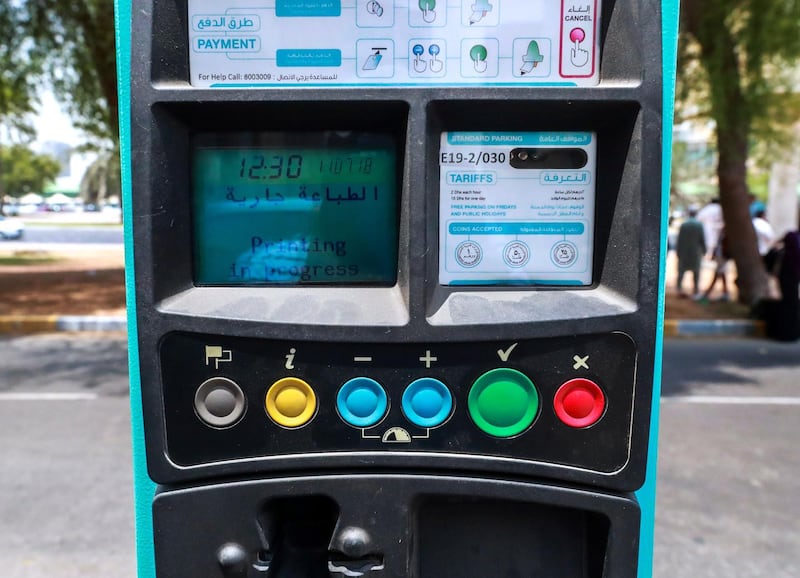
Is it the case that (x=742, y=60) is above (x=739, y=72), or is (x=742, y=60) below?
above

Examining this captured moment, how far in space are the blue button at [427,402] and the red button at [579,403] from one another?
0.19m

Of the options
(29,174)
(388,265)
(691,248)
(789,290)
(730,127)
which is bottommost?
(789,290)

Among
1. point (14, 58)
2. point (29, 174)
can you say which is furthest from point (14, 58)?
point (29, 174)

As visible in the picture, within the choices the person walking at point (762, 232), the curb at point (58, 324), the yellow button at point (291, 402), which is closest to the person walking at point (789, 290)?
the person walking at point (762, 232)

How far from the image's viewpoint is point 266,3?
1258 millimetres

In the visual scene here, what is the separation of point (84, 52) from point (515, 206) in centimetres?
1017

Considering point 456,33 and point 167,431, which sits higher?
point 456,33

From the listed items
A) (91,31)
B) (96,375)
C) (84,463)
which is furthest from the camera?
(91,31)

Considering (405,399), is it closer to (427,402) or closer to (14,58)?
(427,402)

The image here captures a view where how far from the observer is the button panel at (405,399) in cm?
127

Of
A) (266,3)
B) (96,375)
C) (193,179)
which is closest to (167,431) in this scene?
(193,179)

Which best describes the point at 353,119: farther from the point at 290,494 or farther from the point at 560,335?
the point at 290,494

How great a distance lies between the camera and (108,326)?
884cm

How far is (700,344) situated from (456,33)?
25.4ft
